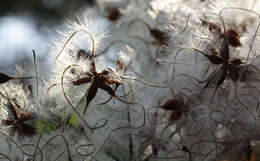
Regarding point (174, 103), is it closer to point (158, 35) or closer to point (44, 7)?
point (158, 35)

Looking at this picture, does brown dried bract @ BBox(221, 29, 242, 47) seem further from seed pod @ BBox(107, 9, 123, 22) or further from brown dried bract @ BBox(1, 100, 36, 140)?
seed pod @ BBox(107, 9, 123, 22)

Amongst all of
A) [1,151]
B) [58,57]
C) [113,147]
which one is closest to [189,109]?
[113,147]

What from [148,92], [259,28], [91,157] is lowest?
[91,157]

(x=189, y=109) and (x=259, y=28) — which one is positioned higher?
(x=259, y=28)

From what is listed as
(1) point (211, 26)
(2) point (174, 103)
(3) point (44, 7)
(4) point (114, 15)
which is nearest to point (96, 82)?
(2) point (174, 103)

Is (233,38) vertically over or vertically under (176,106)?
over

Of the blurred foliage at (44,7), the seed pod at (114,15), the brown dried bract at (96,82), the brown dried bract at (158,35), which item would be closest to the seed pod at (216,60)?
the brown dried bract at (96,82)

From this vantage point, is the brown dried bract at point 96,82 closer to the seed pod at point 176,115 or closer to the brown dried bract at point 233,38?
the seed pod at point 176,115

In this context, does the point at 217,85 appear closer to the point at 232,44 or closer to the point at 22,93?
the point at 232,44
